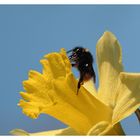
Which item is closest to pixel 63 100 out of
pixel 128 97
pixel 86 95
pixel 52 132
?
pixel 86 95

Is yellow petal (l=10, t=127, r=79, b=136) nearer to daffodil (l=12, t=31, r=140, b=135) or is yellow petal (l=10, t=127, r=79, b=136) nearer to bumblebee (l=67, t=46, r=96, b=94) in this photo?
daffodil (l=12, t=31, r=140, b=135)

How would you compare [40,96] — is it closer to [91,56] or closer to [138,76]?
[91,56]

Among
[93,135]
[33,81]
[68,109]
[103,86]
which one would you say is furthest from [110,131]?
[33,81]

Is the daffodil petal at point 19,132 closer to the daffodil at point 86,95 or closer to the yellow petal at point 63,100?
the daffodil at point 86,95

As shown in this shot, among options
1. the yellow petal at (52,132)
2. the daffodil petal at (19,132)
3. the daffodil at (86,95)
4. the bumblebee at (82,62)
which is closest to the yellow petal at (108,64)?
the daffodil at (86,95)

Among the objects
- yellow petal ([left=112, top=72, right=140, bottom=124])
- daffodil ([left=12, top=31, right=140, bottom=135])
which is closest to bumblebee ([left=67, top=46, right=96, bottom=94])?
daffodil ([left=12, top=31, right=140, bottom=135])
